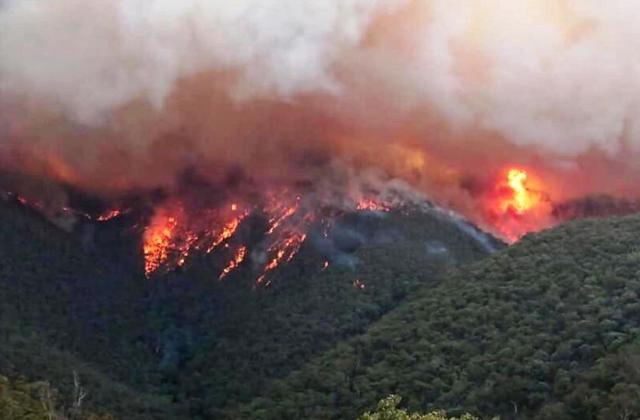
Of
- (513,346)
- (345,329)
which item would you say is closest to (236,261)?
(345,329)

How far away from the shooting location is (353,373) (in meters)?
67.8

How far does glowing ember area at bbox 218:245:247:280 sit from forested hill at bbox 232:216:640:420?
42257 millimetres

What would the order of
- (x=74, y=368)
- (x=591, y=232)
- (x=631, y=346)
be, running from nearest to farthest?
(x=631, y=346) < (x=74, y=368) < (x=591, y=232)

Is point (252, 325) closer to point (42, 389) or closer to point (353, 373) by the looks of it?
point (353, 373)

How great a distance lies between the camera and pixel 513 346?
5978cm

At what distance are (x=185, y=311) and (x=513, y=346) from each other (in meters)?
60.3

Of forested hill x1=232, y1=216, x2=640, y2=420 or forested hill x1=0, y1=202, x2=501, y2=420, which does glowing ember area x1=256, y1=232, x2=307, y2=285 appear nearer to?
forested hill x1=0, y1=202, x2=501, y2=420

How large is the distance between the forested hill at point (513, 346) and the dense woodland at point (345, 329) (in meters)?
0.14

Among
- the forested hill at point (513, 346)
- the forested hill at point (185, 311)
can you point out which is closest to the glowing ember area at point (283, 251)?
the forested hill at point (185, 311)

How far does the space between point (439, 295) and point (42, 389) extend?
1329 inches

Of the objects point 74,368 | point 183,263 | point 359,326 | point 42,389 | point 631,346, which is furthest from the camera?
point 183,263

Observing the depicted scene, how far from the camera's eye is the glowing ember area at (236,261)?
12079 centimetres

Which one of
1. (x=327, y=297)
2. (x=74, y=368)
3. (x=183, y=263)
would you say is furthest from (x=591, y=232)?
(x=183, y=263)

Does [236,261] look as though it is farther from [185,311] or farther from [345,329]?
[345,329]
